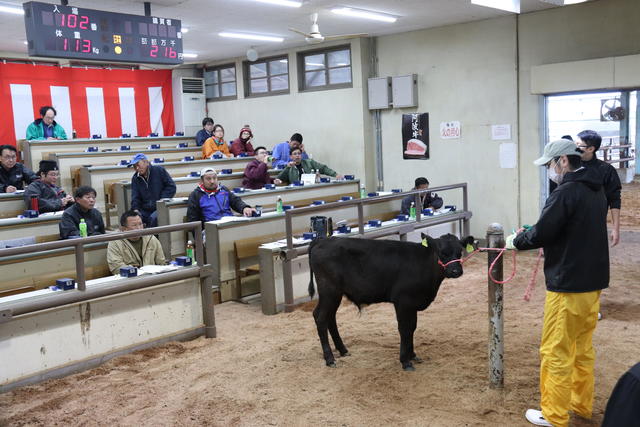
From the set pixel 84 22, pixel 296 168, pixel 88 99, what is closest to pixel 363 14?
pixel 296 168

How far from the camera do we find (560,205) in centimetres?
351

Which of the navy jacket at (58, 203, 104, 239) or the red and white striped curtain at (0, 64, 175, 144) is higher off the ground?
the red and white striped curtain at (0, 64, 175, 144)

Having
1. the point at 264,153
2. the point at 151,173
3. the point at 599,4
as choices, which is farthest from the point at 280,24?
the point at 599,4

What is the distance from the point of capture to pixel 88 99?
12.2 m

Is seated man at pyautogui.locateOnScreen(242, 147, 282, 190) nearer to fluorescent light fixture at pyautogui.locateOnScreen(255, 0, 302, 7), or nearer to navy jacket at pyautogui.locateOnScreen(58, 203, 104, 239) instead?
fluorescent light fixture at pyautogui.locateOnScreen(255, 0, 302, 7)

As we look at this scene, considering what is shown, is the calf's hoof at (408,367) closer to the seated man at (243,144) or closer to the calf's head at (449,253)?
the calf's head at (449,253)

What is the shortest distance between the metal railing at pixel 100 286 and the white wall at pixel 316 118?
5.57m

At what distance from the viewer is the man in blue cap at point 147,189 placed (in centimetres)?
782

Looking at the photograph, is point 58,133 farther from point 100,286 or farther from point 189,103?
point 100,286

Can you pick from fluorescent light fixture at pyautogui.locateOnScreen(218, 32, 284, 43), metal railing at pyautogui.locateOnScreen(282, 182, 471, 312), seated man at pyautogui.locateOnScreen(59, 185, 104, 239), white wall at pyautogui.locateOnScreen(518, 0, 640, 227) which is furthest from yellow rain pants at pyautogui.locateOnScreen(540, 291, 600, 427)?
fluorescent light fixture at pyautogui.locateOnScreen(218, 32, 284, 43)

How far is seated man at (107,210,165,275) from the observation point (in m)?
5.65

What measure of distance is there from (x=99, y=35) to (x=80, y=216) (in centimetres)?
187

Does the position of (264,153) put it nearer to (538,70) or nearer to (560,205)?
(538,70)

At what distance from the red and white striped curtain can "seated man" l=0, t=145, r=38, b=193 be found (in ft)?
11.4
